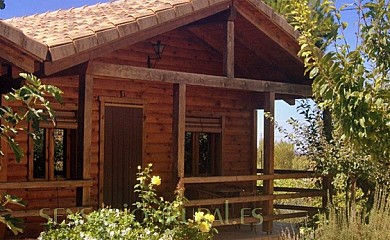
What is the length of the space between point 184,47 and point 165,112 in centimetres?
141

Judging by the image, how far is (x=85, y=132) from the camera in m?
7.94

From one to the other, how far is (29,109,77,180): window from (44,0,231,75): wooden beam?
91.3 inches

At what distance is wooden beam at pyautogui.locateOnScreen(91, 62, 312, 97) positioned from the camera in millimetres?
8297

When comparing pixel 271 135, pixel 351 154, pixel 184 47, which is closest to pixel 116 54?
pixel 184 47

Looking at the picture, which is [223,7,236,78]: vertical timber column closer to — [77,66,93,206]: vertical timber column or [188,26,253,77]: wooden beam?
[188,26,253,77]: wooden beam

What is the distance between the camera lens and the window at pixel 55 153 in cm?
997

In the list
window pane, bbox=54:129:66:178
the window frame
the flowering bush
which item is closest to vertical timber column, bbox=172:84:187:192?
the flowering bush

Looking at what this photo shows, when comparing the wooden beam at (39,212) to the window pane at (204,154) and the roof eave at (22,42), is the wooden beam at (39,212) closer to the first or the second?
the roof eave at (22,42)

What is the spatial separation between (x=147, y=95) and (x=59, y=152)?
6.51 feet

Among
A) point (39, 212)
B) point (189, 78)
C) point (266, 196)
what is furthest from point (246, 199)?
point (39, 212)

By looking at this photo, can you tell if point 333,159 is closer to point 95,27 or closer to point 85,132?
point 85,132

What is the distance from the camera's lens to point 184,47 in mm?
11922

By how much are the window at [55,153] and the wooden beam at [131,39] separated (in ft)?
7.61

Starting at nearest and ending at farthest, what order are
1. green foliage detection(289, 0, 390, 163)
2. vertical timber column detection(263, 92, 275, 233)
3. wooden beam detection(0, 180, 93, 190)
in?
green foliage detection(289, 0, 390, 163)
wooden beam detection(0, 180, 93, 190)
vertical timber column detection(263, 92, 275, 233)
